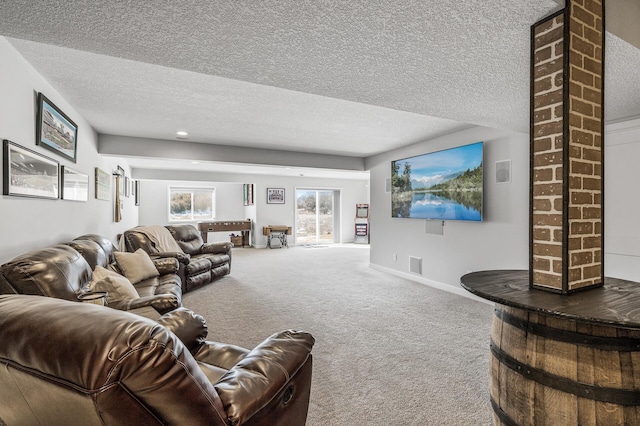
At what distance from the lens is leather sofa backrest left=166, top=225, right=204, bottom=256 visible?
18.1 ft

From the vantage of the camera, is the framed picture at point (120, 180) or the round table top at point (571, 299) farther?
the framed picture at point (120, 180)

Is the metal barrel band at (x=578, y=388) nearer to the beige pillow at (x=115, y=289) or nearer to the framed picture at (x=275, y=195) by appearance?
the beige pillow at (x=115, y=289)

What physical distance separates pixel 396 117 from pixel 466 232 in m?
1.80

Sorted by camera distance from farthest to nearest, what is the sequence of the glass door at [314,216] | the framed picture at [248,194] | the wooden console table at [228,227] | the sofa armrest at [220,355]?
1. the glass door at [314,216]
2. the framed picture at [248,194]
3. the wooden console table at [228,227]
4. the sofa armrest at [220,355]

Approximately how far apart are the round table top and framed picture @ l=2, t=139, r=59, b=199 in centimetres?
268

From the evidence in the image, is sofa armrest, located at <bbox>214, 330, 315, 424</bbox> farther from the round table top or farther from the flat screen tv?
the flat screen tv

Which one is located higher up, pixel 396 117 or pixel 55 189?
pixel 396 117

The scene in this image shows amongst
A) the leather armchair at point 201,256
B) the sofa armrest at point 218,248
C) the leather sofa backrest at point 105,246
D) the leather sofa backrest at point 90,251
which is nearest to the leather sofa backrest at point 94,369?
the leather sofa backrest at point 90,251

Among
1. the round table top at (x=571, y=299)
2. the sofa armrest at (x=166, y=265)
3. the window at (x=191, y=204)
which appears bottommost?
the sofa armrest at (x=166, y=265)

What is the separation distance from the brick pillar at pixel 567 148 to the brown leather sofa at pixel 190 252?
13.6 ft

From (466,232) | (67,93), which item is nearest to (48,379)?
(67,93)

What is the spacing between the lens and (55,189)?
8.79 feet

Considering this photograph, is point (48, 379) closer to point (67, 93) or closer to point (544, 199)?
point (544, 199)

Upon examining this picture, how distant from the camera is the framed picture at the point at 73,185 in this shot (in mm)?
2889
